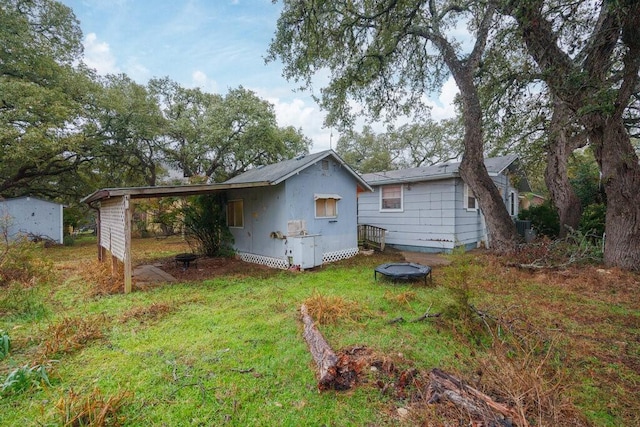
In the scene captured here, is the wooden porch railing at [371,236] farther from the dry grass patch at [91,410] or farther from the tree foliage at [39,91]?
the tree foliage at [39,91]

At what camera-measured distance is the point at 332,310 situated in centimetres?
440

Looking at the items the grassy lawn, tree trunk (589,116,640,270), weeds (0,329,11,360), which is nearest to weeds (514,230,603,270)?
tree trunk (589,116,640,270)


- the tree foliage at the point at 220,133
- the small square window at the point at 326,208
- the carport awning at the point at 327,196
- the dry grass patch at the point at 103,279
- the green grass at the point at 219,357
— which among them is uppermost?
the tree foliage at the point at 220,133

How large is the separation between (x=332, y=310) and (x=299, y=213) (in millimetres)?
4388

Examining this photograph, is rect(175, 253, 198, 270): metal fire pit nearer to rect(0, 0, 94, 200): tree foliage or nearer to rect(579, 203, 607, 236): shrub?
rect(0, 0, 94, 200): tree foliage

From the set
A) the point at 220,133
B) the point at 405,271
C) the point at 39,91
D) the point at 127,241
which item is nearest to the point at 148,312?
the point at 127,241

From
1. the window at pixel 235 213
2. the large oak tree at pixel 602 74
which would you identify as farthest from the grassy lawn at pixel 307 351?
the window at pixel 235 213

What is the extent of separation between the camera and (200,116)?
1950 cm

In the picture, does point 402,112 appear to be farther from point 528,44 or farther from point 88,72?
point 88,72

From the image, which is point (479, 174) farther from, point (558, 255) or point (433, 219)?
point (558, 255)

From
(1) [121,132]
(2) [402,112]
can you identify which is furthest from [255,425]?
(1) [121,132]

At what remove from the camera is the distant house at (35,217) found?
13973 mm

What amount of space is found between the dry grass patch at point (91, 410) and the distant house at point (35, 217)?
16.5 metres

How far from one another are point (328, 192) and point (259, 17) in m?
5.99
